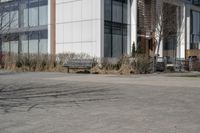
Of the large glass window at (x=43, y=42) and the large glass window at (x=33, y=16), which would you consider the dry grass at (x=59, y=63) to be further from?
the large glass window at (x=33, y=16)

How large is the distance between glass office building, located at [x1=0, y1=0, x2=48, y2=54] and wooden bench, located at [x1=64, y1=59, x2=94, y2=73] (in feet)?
35.8

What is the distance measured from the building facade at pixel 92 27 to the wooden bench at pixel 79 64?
5.56m

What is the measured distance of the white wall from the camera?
37.6 m

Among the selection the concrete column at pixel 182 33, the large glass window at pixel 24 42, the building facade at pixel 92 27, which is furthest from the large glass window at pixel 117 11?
the concrete column at pixel 182 33

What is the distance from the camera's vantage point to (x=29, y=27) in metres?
43.7

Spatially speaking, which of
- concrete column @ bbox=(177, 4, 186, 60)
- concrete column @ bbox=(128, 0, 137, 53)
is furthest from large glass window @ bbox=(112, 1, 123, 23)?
concrete column @ bbox=(177, 4, 186, 60)

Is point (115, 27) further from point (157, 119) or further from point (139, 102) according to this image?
point (157, 119)

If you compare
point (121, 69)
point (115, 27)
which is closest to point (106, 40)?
point (115, 27)

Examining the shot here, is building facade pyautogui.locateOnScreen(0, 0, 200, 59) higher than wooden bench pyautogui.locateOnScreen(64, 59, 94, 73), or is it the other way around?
building facade pyautogui.locateOnScreen(0, 0, 200, 59)

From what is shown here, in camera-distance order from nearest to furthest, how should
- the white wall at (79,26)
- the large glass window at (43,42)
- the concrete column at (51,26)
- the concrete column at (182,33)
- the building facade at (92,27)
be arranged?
the white wall at (79,26) < the building facade at (92,27) < the concrete column at (51,26) < the large glass window at (43,42) < the concrete column at (182,33)

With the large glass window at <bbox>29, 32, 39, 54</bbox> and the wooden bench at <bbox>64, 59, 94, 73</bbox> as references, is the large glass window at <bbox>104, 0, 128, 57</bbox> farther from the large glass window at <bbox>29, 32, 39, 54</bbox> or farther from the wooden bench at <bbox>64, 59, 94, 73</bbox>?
the large glass window at <bbox>29, 32, 39, 54</bbox>

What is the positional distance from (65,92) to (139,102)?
3915mm

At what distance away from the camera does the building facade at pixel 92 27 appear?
38094mm

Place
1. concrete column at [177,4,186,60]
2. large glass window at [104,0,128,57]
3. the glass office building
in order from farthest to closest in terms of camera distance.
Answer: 1. concrete column at [177,4,186,60]
2. the glass office building
3. large glass window at [104,0,128,57]
